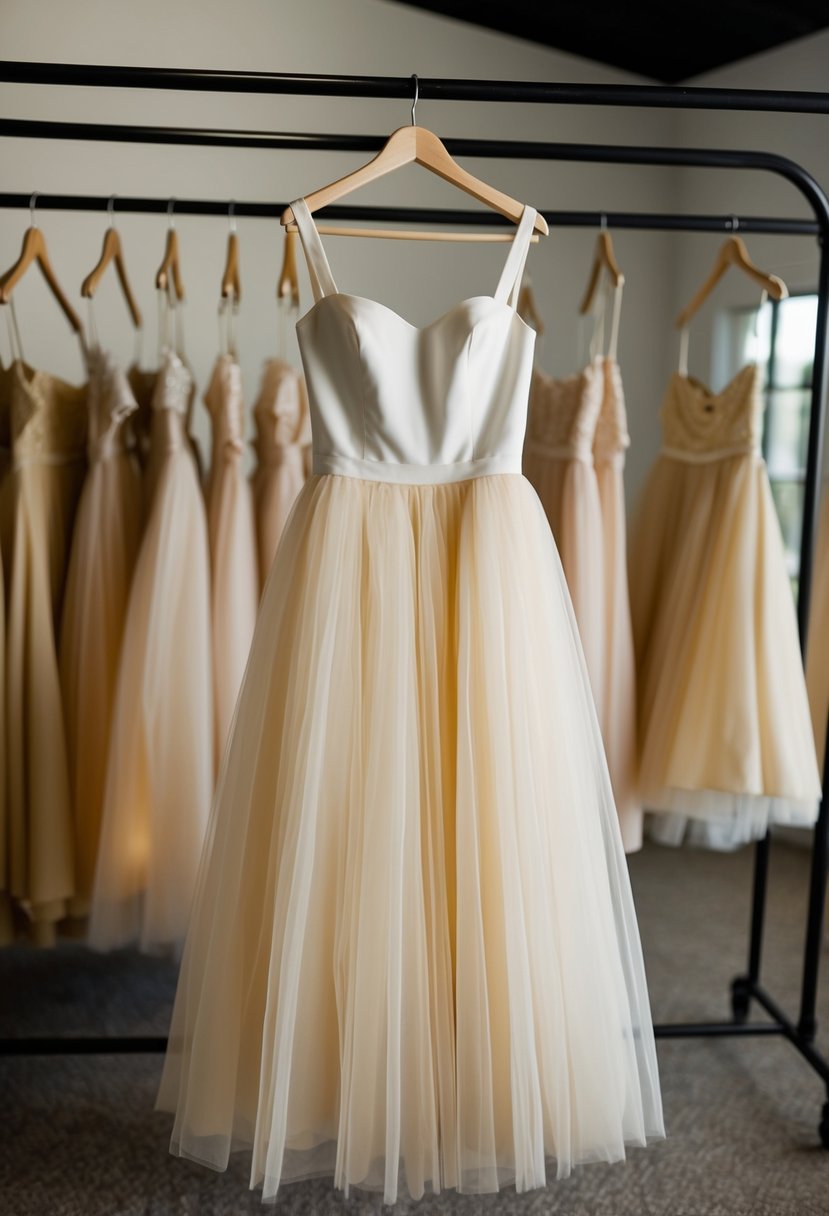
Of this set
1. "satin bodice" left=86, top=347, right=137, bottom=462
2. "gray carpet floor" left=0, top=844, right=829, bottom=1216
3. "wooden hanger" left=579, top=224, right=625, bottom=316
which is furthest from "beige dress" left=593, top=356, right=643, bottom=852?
→ "satin bodice" left=86, top=347, right=137, bottom=462

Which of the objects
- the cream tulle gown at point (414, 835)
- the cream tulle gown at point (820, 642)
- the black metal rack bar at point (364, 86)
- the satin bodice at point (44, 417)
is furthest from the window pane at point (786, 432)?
the satin bodice at point (44, 417)

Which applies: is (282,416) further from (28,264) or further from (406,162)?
(406,162)

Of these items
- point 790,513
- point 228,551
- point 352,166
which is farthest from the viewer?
point 790,513

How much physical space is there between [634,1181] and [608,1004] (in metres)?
0.68

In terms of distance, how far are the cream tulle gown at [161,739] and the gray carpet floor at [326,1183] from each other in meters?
0.39

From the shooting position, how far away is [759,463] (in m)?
2.07

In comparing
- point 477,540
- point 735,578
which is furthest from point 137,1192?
point 735,578

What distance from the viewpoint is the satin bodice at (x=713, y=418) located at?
2072mm

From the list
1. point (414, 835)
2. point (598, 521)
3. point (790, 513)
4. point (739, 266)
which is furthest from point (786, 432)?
point (414, 835)

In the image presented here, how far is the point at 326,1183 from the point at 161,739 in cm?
87

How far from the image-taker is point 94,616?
6.63 feet

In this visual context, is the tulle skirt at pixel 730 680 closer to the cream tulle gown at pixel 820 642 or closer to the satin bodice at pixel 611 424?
the satin bodice at pixel 611 424

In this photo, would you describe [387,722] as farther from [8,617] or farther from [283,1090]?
[8,617]

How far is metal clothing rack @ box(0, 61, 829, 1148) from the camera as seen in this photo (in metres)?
1.52
